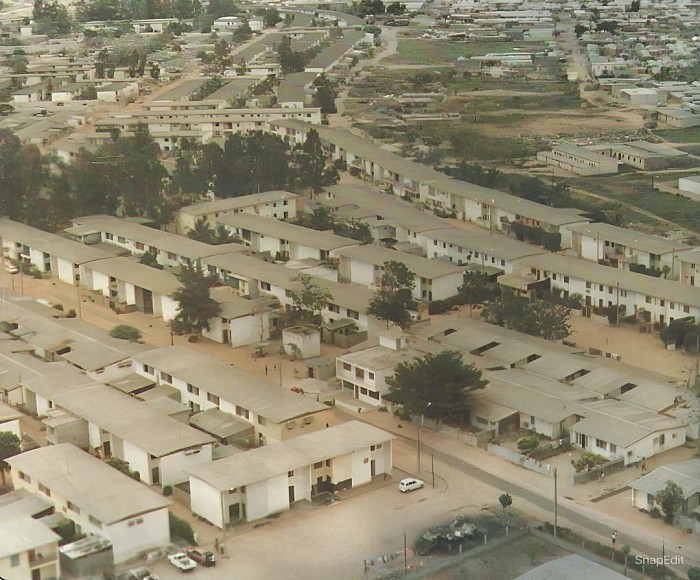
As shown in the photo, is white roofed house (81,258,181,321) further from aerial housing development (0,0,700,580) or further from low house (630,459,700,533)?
low house (630,459,700,533)

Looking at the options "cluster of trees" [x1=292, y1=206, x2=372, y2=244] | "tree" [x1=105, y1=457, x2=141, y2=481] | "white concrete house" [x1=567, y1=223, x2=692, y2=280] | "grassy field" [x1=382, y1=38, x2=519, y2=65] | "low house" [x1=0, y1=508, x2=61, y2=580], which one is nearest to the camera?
"low house" [x1=0, y1=508, x2=61, y2=580]

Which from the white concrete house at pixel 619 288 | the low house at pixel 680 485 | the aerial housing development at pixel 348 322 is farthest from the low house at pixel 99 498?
the white concrete house at pixel 619 288

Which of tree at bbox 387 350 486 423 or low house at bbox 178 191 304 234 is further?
low house at bbox 178 191 304 234

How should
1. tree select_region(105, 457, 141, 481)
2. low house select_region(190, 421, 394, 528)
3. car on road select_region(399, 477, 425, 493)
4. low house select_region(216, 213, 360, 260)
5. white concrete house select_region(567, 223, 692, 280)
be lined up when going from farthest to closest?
low house select_region(216, 213, 360, 260), white concrete house select_region(567, 223, 692, 280), tree select_region(105, 457, 141, 481), car on road select_region(399, 477, 425, 493), low house select_region(190, 421, 394, 528)

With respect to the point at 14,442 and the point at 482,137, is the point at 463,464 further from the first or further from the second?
the point at 482,137

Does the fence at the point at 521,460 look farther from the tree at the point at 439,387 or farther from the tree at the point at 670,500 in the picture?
the tree at the point at 670,500

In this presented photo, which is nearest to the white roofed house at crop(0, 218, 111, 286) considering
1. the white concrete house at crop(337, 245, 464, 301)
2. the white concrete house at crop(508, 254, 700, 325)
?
the white concrete house at crop(337, 245, 464, 301)
